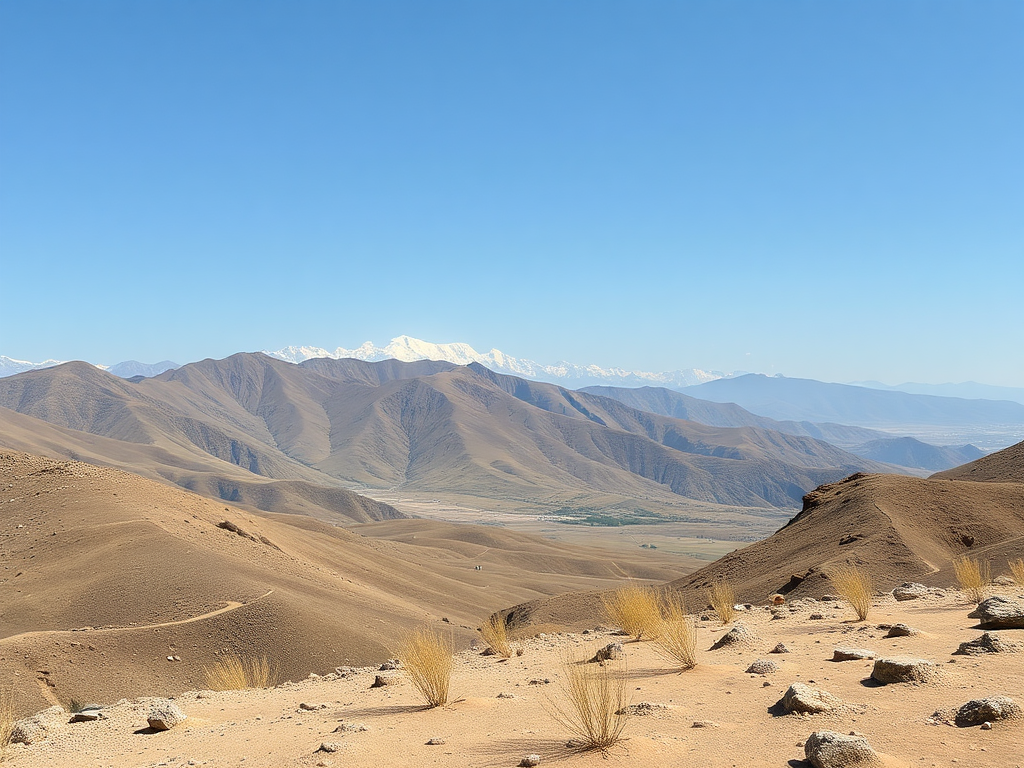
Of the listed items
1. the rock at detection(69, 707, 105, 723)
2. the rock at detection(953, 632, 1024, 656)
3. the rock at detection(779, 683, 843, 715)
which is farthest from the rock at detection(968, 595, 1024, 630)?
the rock at detection(69, 707, 105, 723)

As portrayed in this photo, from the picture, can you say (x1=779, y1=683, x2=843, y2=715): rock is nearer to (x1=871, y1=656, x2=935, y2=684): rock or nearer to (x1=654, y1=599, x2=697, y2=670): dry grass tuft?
(x1=871, y1=656, x2=935, y2=684): rock

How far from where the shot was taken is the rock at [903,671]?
8.64m

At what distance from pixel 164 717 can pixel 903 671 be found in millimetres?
10904

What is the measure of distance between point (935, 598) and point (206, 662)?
22492 millimetres

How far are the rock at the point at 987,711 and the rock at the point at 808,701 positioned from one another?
1.25 m

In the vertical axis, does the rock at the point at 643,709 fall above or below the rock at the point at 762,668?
above

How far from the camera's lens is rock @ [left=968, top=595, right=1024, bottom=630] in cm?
1118

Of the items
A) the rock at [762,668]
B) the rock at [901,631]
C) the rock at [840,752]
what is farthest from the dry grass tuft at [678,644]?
the rock at [840,752]

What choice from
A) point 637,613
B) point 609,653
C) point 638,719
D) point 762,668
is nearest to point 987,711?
point 638,719

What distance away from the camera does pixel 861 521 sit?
30719mm

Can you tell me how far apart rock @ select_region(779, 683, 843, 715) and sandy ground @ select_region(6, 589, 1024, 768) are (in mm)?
149

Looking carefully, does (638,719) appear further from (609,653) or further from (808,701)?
(609,653)

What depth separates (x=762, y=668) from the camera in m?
10.4

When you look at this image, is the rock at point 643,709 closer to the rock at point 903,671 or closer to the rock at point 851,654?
the rock at point 903,671
